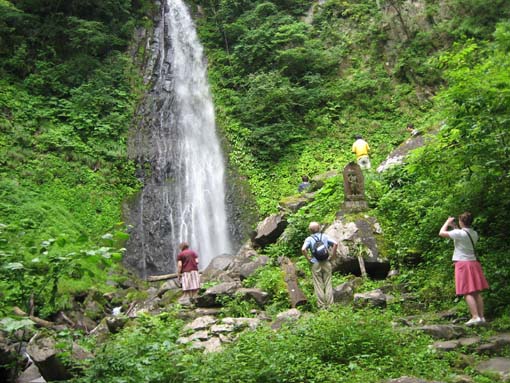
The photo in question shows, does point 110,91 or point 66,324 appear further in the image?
point 110,91

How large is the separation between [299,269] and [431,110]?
1021cm

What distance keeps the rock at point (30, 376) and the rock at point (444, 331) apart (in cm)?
447

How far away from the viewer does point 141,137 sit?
63.7ft

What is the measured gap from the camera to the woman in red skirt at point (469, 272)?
6.04m

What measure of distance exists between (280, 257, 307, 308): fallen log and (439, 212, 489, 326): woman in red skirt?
2.80 metres

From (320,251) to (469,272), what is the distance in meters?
2.23

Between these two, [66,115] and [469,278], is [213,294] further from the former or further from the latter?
[66,115]

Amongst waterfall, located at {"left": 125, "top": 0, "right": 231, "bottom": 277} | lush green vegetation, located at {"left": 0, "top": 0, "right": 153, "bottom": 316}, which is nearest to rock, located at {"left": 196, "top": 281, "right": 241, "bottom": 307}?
lush green vegetation, located at {"left": 0, "top": 0, "right": 153, "bottom": 316}

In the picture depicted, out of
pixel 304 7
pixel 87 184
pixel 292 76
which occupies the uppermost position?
pixel 304 7

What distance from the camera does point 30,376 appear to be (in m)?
5.72

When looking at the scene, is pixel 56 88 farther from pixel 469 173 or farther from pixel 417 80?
pixel 469 173

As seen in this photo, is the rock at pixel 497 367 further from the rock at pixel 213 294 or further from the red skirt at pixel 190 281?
the red skirt at pixel 190 281

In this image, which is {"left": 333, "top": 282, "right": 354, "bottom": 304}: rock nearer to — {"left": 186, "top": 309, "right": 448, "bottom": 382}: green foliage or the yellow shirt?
{"left": 186, "top": 309, "right": 448, "bottom": 382}: green foliage

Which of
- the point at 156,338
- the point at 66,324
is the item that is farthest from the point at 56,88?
the point at 156,338
